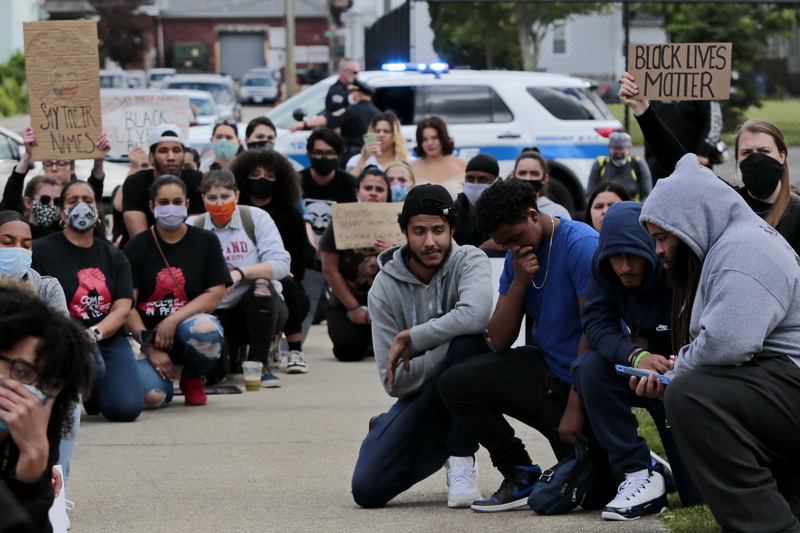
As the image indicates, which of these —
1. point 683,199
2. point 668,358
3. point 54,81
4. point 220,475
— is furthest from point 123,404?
point 683,199

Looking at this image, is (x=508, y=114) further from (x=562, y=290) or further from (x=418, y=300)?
(x=562, y=290)

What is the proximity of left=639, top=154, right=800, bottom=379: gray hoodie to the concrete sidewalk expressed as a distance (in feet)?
3.50

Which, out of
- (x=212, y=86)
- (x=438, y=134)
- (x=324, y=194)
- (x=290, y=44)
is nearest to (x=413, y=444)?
(x=324, y=194)

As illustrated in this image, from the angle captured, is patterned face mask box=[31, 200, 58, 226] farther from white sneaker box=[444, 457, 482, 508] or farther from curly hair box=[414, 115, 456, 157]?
curly hair box=[414, 115, 456, 157]

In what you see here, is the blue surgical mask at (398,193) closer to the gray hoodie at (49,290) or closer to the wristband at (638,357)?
the gray hoodie at (49,290)

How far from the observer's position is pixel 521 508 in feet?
18.9

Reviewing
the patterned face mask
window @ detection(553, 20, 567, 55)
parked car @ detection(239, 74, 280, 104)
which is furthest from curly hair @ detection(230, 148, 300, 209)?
parked car @ detection(239, 74, 280, 104)

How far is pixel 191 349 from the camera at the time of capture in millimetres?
8266

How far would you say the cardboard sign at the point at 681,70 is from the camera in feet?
22.1

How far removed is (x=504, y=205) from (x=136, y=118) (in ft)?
24.3

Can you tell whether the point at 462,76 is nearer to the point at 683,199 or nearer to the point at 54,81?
the point at 54,81

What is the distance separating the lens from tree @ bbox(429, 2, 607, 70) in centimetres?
3294

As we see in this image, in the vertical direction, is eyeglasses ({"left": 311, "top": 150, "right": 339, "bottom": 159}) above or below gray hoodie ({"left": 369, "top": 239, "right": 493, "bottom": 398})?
above

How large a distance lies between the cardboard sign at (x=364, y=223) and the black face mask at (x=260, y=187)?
0.58 meters
